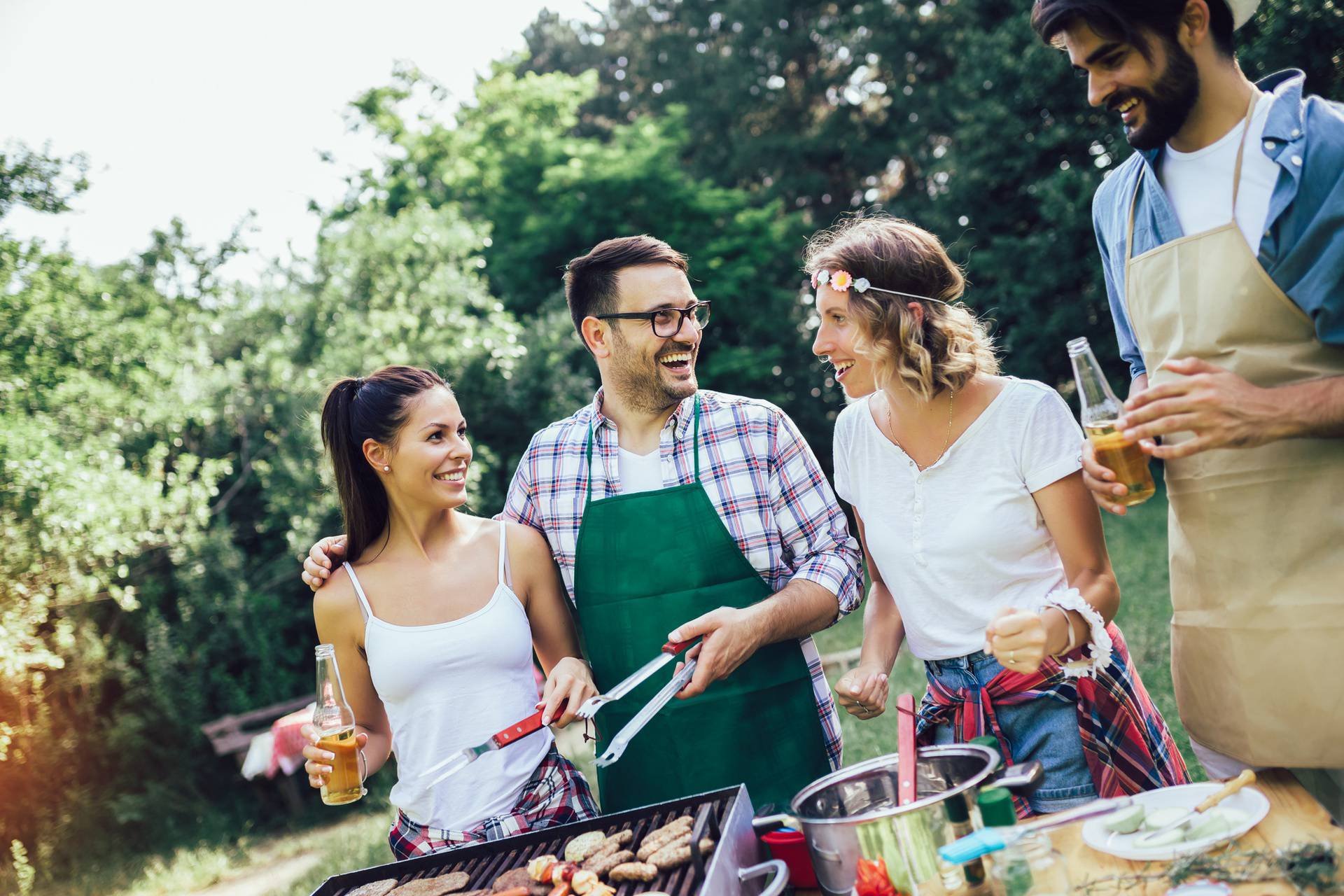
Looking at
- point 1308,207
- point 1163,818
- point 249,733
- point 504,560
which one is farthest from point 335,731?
point 249,733

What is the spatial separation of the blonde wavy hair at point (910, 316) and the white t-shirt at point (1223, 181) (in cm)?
63

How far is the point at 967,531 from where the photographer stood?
2.51 m

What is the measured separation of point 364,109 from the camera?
731 inches

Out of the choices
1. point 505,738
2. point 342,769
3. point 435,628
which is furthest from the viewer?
point 435,628

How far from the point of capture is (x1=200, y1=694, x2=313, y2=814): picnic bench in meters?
9.38

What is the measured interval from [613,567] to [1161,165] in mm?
→ 1773

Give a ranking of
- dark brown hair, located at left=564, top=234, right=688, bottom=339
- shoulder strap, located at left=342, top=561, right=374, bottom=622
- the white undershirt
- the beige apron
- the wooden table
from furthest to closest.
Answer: dark brown hair, located at left=564, top=234, right=688, bottom=339 < the white undershirt < shoulder strap, located at left=342, top=561, right=374, bottom=622 < the beige apron < the wooden table

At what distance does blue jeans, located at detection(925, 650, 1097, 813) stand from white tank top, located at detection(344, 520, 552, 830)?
123 cm

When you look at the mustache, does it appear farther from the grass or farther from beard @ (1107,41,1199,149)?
the grass

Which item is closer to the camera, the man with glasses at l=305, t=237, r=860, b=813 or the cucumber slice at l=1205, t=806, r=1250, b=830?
the cucumber slice at l=1205, t=806, r=1250, b=830

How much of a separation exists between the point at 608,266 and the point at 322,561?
1280mm

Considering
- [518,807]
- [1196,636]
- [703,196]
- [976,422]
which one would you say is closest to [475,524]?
[518,807]

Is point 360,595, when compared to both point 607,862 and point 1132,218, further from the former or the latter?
point 1132,218

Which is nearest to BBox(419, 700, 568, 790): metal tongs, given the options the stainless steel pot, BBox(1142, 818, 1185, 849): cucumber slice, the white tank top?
the white tank top
